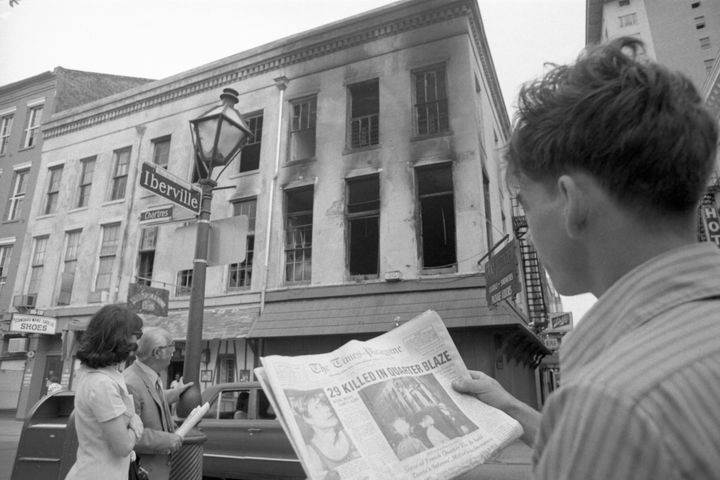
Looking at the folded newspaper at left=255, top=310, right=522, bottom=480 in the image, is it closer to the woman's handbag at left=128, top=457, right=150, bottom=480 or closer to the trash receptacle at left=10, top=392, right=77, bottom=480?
the woman's handbag at left=128, top=457, right=150, bottom=480

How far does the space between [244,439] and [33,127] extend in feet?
69.0

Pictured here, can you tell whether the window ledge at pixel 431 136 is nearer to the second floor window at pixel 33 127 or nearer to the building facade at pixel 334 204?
the building facade at pixel 334 204

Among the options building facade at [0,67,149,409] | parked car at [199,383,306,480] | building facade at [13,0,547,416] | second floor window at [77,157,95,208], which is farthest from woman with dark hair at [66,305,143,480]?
second floor window at [77,157,95,208]

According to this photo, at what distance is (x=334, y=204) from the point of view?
13.2 metres

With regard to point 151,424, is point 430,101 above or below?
above

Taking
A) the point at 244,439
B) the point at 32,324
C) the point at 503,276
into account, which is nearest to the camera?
the point at 244,439

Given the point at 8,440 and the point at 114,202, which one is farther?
the point at 114,202

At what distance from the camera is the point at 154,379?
324 cm

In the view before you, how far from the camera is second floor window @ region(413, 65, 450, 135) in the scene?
1291 centimetres

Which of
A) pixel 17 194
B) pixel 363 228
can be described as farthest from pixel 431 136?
pixel 17 194

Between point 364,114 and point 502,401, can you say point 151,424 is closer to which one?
point 502,401

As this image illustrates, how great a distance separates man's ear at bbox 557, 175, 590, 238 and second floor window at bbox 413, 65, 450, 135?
12.3 meters

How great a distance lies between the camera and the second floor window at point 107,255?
52.2ft

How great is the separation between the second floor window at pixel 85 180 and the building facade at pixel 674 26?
43.5 m
